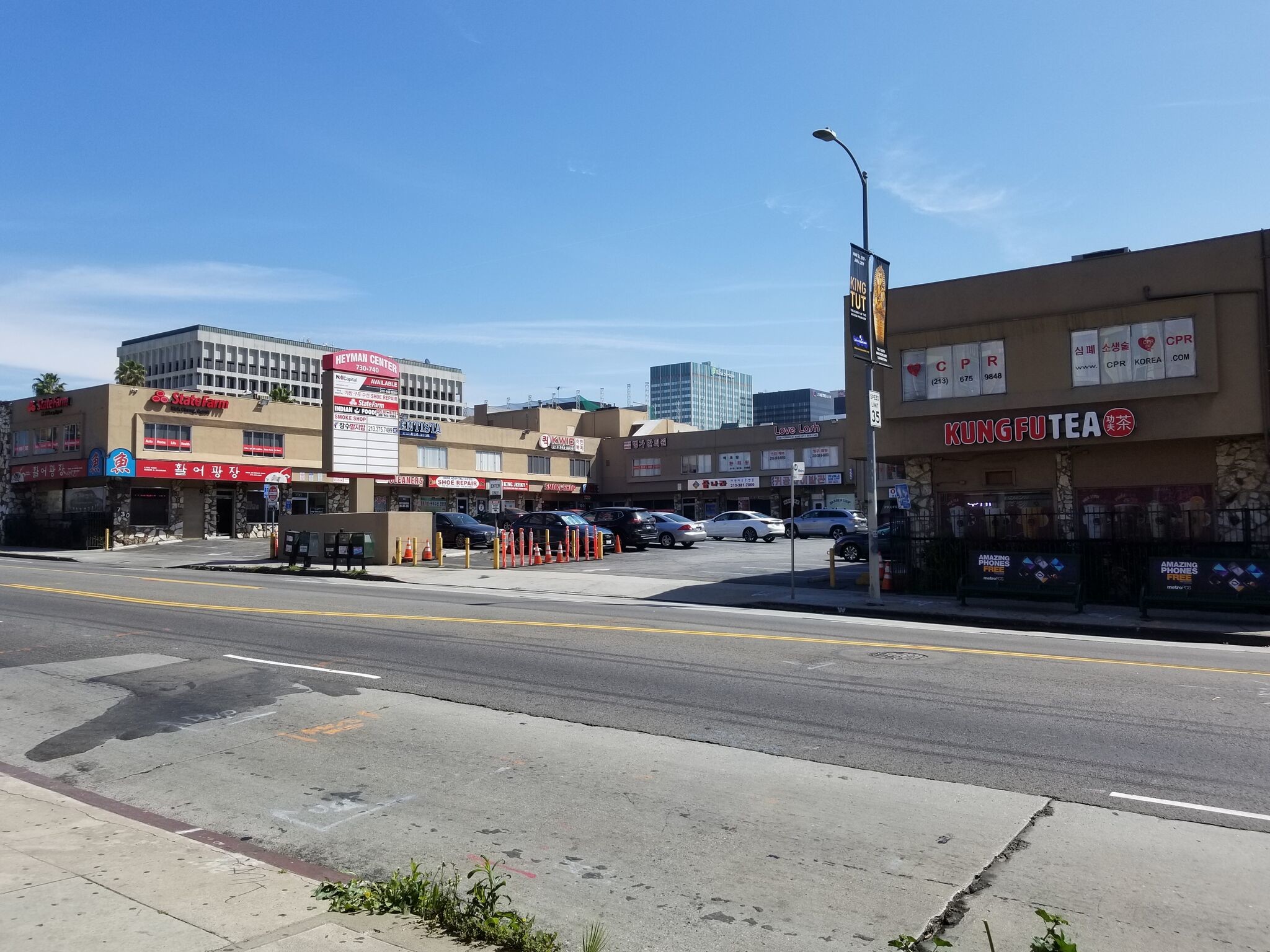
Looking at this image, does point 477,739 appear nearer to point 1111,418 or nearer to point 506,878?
point 506,878

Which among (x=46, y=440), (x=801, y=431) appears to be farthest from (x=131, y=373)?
(x=801, y=431)

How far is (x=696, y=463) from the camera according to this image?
66688 millimetres

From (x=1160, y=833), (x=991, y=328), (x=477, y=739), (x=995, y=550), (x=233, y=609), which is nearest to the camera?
(x=1160, y=833)

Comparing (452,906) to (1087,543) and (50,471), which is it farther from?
(50,471)

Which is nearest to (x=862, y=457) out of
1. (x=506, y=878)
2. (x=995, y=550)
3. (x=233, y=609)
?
(x=995, y=550)

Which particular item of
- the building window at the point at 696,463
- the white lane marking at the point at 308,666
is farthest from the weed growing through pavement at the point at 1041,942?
the building window at the point at 696,463

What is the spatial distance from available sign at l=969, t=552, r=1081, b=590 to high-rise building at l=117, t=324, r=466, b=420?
123 m

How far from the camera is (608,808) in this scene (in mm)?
6195

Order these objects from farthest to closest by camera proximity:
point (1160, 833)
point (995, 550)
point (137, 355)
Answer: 1. point (137, 355)
2. point (995, 550)
3. point (1160, 833)

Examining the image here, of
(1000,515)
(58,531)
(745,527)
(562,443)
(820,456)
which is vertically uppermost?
(562,443)

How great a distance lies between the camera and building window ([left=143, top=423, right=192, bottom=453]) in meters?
45.8

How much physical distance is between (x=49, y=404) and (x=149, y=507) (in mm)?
7894

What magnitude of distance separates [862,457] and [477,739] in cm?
1595

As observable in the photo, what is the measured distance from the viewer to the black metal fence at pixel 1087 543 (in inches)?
713
